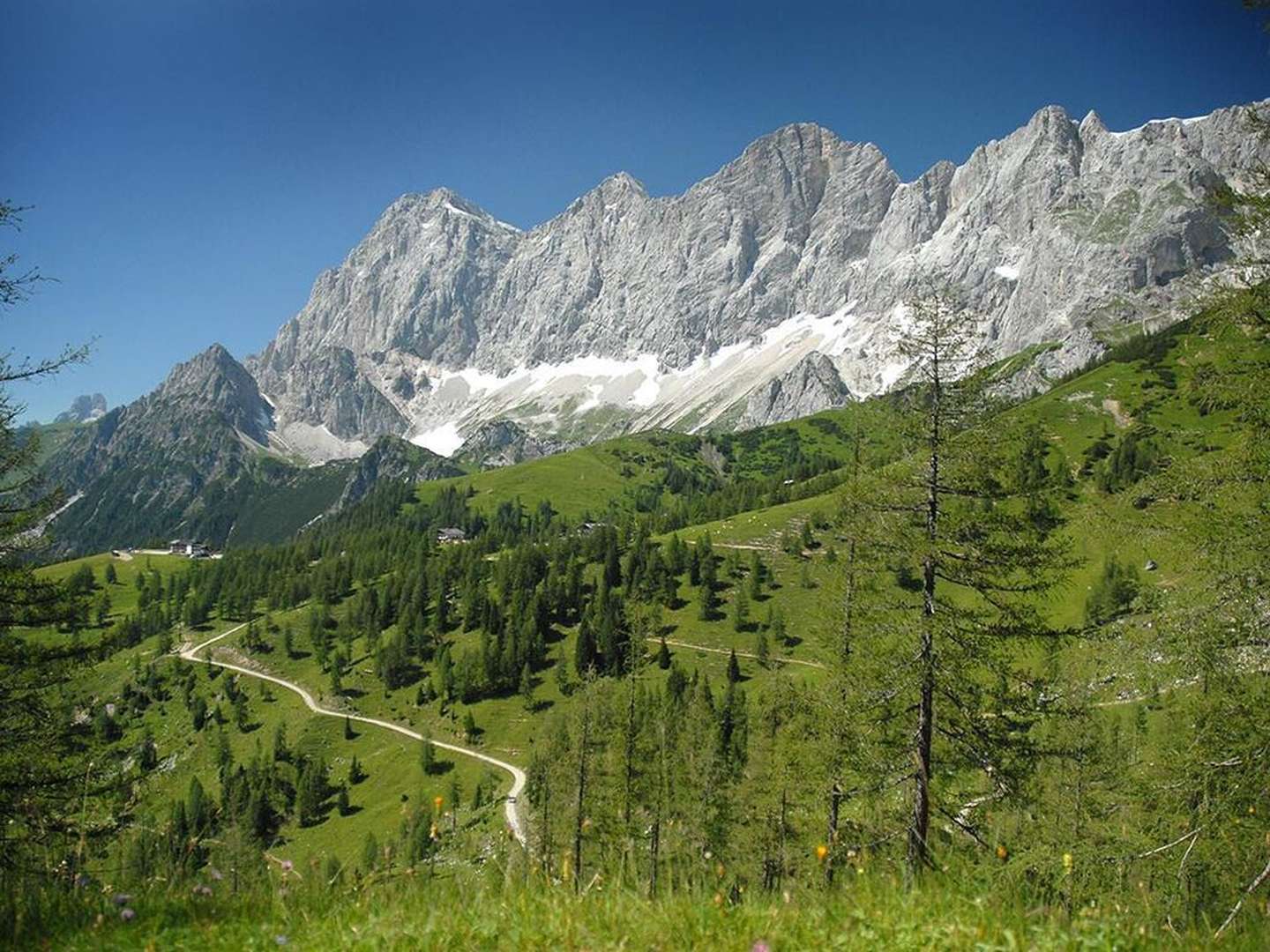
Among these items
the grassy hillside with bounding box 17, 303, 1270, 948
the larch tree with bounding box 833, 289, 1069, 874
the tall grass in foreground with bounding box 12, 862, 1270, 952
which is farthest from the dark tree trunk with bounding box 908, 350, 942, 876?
the tall grass in foreground with bounding box 12, 862, 1270, 952

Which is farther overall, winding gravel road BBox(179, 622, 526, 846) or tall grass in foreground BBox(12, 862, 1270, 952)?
winding gravel road BBox(179, 622, 526, 846)

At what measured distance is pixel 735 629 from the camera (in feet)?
425

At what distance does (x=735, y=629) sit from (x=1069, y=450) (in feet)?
371

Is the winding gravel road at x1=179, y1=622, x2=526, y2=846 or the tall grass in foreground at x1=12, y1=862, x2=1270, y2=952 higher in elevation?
the tall grass in foreground at x1=12, y1=862, x2=1270, y2=952

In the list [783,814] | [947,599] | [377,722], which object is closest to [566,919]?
[947,599]

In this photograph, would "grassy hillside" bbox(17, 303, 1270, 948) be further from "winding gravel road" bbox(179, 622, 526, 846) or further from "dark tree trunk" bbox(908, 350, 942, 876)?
"winding gravel road" bbox(179, 622, 526, 846)

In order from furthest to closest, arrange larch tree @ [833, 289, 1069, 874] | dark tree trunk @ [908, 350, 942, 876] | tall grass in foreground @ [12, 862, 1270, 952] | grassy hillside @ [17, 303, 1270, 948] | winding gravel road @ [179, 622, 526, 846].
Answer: winding gravel road @ [179, 622, 526, 846] → larch tree @ [833, 289, 1069, 874] → dark tree trunk @ [908, 350, 942, 876] → grassy hillside @ [17, 303, 1270, 948] → tall grass in foreground @ [12, 862, 1270, 952]

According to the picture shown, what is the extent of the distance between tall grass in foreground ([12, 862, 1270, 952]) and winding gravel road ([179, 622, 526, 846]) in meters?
55.0

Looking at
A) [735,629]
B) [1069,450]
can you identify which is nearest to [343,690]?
[735,629]

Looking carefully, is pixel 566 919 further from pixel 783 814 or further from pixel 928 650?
pixel 783 814

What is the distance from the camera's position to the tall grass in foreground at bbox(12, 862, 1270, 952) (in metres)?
4.93

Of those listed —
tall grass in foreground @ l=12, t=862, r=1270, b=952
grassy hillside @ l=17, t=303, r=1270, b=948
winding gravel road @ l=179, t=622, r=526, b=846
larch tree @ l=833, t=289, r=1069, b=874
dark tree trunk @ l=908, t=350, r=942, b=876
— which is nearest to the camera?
tall grass in foreground @ l=12, t=862, r=1270, b=952

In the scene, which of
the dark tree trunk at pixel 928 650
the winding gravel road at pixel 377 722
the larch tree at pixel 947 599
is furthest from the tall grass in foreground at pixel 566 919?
the winding gravel road at pixel 377 722

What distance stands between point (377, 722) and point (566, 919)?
12264 cm
